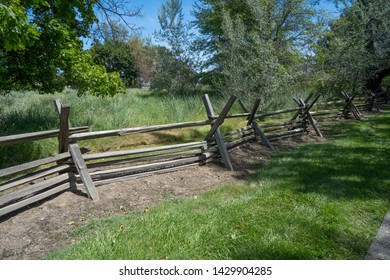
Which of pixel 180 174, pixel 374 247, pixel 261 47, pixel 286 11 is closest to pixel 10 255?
pixel 180 174

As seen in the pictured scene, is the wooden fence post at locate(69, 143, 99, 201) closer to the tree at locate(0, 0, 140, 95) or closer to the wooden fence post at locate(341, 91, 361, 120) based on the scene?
the tree at locate(0, 0, 140, 95)

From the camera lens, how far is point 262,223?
114 inches

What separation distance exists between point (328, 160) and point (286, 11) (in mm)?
11890

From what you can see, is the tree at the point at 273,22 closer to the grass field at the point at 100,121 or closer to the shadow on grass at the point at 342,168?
the grass field at the point at 100,121

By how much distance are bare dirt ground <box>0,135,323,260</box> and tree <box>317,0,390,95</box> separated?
39.4ft

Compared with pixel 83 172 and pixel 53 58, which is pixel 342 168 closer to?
pixel 83 172

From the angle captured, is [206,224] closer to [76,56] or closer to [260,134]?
[260,134]

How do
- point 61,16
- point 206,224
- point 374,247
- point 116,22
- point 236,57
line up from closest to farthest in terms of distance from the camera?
point 374,247 → point 206,224 → point 61,16 → point 116,22 → point 236,57

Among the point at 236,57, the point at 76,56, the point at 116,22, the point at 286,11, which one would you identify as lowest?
the point at 76,56

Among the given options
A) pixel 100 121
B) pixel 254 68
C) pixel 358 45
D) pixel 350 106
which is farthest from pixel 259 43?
pixel 100 121

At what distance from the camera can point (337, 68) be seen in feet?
47.2

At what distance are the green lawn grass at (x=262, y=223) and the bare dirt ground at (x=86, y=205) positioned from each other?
0.83 ft

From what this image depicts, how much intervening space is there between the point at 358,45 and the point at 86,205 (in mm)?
15773

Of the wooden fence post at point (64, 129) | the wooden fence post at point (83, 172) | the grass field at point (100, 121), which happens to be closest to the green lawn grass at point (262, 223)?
the wooden fence post at point (83, 172)
